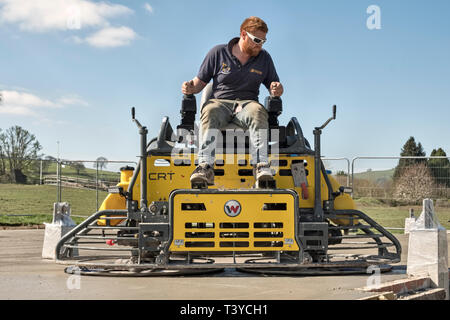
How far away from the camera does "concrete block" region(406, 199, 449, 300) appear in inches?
235

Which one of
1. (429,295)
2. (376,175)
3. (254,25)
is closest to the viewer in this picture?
(429,295)

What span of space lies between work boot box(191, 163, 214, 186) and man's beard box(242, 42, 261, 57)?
1.61m

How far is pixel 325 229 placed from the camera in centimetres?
629

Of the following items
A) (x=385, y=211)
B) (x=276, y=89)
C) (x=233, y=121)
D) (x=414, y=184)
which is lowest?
(x=385, y=211)

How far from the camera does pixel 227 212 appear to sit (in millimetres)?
6113

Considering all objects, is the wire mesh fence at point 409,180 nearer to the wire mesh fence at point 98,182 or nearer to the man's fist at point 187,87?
the wire mesh fence at point 98,182

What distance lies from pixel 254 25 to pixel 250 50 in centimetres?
35

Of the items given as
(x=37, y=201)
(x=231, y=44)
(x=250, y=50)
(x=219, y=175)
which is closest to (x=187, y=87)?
(x=231, y=44)

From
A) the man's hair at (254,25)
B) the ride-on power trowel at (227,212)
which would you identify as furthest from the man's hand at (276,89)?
the man's hair at (254,25)

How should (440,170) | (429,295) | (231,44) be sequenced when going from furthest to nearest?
(440,170), (231,44), (429,295)

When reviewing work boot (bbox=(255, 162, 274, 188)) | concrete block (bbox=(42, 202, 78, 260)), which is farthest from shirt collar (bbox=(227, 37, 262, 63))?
concrete block (bbox=(42, 202, 78, 260))

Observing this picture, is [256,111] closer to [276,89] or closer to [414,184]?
[276,89]

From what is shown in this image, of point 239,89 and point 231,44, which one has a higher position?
point 231,44
